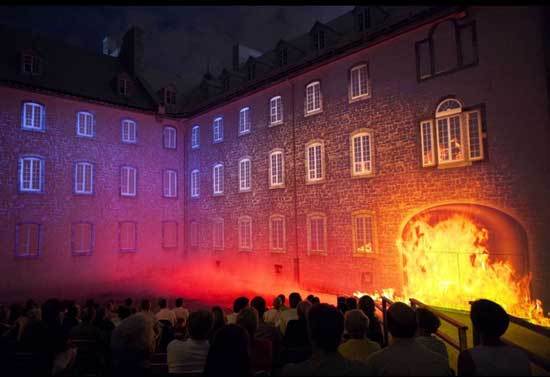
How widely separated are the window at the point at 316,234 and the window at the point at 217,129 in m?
9.00

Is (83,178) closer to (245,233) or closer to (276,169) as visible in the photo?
(245,233)

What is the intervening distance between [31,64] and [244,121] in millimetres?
11994

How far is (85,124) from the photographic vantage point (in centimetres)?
2225

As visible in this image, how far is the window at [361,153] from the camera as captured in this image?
51.5 ft

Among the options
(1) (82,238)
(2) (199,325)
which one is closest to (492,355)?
(2) (199,325)

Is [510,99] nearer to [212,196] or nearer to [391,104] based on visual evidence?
[391,104]

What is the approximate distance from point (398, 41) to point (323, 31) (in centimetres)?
528

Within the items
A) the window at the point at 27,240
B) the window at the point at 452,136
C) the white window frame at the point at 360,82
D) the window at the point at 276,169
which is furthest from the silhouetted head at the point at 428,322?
the window at the point at 27,240

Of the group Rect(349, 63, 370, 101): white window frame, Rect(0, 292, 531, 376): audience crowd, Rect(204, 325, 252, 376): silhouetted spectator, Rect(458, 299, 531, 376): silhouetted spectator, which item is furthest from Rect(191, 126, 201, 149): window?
Rect(458, 299, 531, 376): silhouetted spectator

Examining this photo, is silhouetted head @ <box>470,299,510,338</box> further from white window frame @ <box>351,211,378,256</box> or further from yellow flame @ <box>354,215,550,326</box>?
white window frame @ <box>351,211,378,256</box>

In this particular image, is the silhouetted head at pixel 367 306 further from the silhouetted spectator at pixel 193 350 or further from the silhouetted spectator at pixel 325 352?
the silhouetted spectator at pixel 325 352

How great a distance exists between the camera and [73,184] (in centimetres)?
2145

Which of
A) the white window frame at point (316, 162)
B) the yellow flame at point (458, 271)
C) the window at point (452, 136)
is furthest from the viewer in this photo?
the white window frame at point (316, 162)

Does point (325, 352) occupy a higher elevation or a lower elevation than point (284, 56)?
lower
